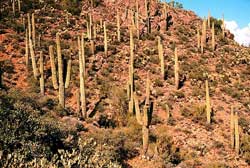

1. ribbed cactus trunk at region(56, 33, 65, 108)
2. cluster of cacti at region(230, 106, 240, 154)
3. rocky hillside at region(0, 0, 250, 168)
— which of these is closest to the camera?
rocky hillside at region(0, 0, 250, 168)

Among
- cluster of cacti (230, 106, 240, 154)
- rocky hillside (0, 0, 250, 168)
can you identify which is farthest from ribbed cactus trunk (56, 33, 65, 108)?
cluster of cacti (230, 106, 240, 154)

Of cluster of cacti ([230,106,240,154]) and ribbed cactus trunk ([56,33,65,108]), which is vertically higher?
ribbed cactus trunk ([56,33,65,108])

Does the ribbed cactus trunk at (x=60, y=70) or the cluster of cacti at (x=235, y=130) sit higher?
the ribbed cactus trunk at (x=60, y=70)

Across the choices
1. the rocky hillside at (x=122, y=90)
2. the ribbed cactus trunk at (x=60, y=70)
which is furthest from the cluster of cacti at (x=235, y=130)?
the ribbed cactus trunk at (x=60, y=70)

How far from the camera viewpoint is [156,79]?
24.4 m

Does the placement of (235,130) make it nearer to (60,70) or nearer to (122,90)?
(122,90)

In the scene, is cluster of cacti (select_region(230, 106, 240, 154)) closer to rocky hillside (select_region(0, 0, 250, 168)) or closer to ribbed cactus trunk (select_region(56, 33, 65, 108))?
rocky hillside (select_region(0, 0, 250, 168))

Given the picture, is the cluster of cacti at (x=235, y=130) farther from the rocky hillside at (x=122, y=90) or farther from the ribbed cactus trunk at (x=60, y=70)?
the ribbed cactus trunk at (x=60, y=70)

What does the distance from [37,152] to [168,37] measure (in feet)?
81.2

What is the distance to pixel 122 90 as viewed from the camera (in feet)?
70.8

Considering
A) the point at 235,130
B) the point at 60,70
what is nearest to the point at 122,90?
the point at 60,70

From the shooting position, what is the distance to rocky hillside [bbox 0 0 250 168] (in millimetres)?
13086

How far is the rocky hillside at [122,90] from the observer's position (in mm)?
13086

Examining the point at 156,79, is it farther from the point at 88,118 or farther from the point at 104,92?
the point at 88,118
